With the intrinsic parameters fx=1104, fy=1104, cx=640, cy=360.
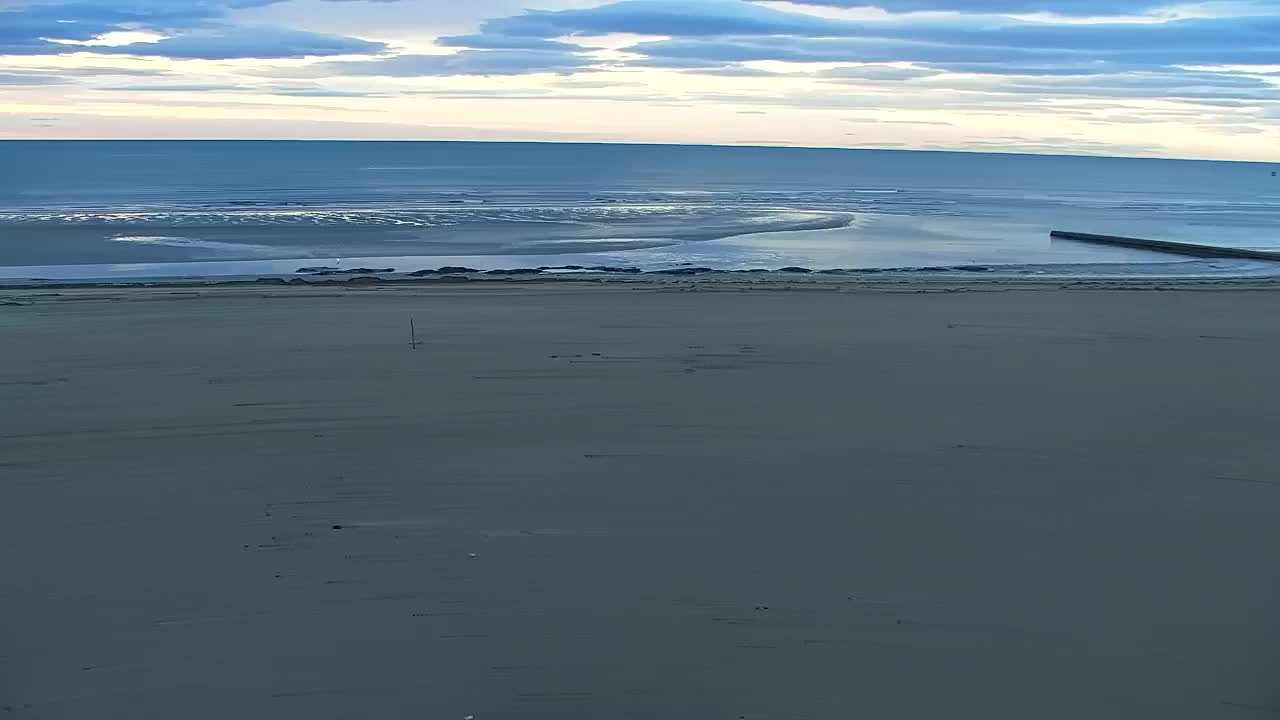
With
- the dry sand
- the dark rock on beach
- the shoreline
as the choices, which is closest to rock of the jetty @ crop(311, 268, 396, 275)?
the dark rock on beach

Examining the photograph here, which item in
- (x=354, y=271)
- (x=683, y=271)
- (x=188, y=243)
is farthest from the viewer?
(x=188, y=243)

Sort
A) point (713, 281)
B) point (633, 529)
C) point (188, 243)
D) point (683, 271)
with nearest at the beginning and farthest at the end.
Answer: point (633, 529) → point (713, 281) → point (683, 271) → point (188, 243)

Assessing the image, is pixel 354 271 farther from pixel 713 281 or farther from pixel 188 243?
pixel 188 243

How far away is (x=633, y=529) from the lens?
712 centimetres

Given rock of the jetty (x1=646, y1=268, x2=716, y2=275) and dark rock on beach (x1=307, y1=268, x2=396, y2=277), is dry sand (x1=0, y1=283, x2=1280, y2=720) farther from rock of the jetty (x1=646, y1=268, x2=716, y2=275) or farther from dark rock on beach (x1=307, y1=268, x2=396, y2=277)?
rock of the jetty (x1=646, y1=268, x2=716, y2=275)

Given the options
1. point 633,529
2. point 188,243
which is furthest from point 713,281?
point 188,243

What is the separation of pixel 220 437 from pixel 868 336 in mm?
8235

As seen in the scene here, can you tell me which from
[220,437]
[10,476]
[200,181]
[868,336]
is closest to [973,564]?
[220,437]

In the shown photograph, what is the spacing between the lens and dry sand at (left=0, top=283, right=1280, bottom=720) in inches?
205

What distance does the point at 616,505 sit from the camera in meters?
7.59

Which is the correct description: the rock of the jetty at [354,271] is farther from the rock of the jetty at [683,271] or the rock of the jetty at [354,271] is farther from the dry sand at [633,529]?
the dry sand at [633,529]

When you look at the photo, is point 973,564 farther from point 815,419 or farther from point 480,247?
point 480,247

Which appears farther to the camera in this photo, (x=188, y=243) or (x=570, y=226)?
(x=570, y=226)

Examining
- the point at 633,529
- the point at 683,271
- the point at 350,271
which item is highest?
the point at 683,271
